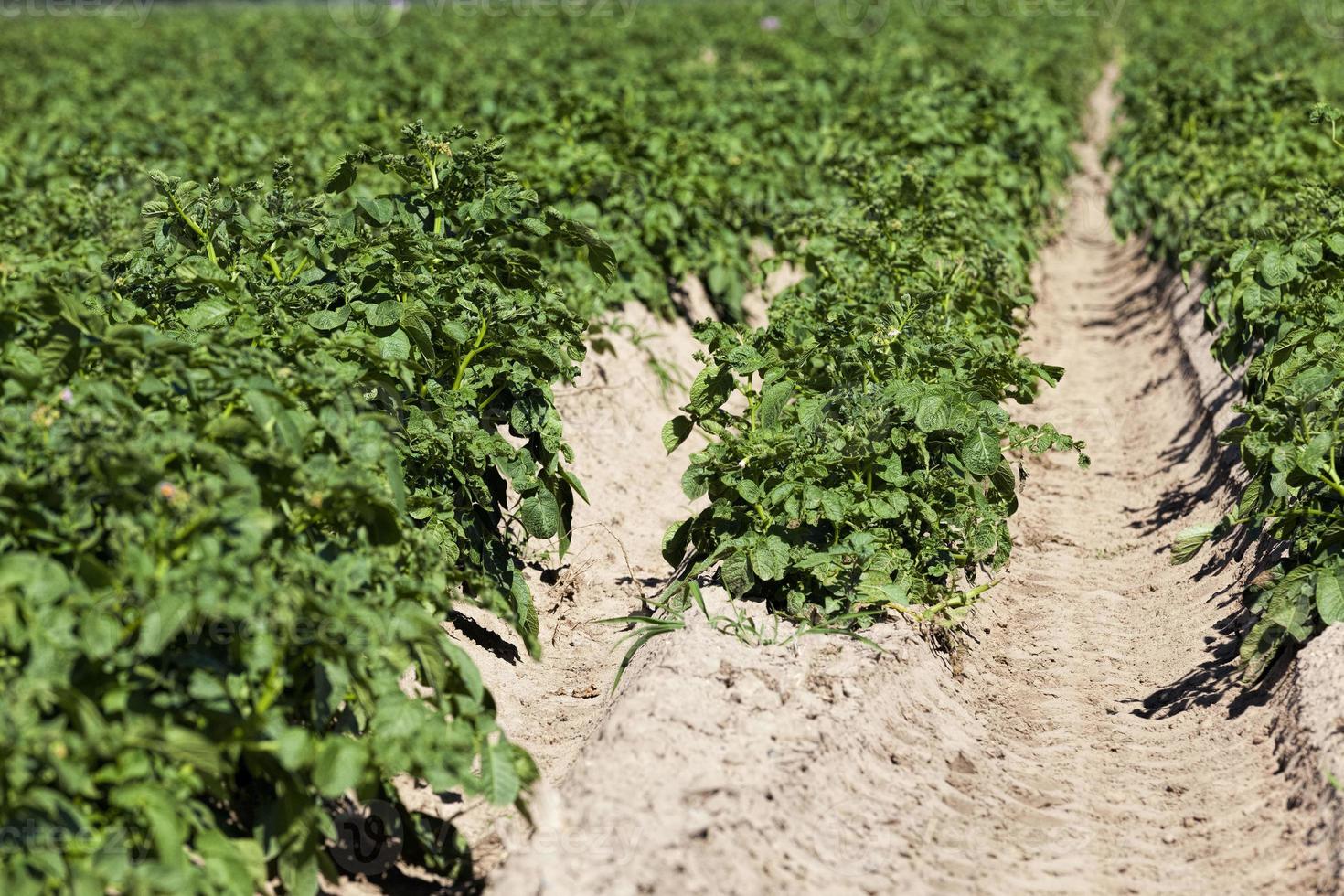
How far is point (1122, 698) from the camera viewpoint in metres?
4.83

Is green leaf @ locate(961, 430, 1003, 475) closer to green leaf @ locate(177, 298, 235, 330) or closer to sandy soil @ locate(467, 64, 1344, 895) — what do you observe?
sandy soil @ locate(467, 64, 1344, 895)

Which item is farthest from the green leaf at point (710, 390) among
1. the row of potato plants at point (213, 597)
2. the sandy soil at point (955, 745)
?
the row of potato plants at point (213, 597)

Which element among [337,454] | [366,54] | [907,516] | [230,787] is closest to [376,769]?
[230,787]

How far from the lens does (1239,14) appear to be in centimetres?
2136

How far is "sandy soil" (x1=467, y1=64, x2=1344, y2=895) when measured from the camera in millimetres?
3561

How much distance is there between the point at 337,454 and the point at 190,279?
105 cm

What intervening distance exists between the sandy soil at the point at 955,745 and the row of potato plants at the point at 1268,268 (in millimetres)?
266

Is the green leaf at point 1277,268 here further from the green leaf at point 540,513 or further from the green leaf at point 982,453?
the green leaf at point 540,513

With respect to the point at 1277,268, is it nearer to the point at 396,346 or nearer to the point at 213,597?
the point at 396,346

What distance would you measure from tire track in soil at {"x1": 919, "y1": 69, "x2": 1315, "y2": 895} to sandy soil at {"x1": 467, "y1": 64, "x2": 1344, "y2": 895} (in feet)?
0.03

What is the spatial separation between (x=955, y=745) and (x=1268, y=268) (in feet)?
8.11

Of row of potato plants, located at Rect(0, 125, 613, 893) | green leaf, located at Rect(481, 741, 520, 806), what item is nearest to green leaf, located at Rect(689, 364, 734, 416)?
row of potato plants, located at Rect(0, 125, 613, 893)

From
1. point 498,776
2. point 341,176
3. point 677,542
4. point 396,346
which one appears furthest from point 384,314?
point 498,776

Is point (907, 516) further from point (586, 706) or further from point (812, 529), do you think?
point (586, 706)
